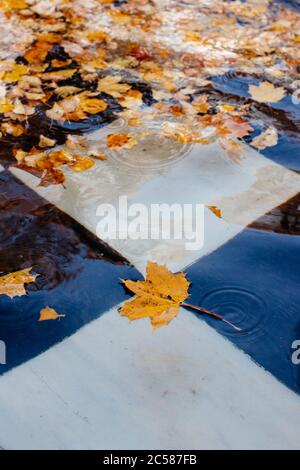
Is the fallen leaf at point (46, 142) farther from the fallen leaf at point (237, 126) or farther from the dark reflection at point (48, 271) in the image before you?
the fallen leaf at point (237, 126)

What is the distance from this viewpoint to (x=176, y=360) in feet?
4.35

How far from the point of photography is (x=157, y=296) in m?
1.47

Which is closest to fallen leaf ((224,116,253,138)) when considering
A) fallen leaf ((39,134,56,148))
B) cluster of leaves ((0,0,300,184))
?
cluster of leaves ((0,0,300,184))

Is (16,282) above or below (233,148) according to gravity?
below

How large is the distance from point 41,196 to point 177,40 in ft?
5.27

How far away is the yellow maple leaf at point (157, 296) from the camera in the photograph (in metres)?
1.42

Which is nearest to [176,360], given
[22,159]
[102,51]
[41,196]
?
[41,196]

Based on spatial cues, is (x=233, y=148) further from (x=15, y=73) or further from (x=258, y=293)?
(x=15, y=73)

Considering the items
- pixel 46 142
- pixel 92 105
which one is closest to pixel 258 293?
pixel 46 142

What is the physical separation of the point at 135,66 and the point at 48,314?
5.48 ft

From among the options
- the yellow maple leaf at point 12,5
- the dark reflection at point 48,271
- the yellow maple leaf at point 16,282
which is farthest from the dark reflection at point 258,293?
the yellow maple leaf at point 12,5

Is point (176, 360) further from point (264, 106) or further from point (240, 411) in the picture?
point (264, 106)

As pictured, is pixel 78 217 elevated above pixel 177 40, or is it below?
below

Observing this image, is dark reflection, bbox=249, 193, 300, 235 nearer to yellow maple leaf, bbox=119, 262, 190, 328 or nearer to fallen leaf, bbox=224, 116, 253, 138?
yellow maple leaf, bbox=119, 262, 190, 328
